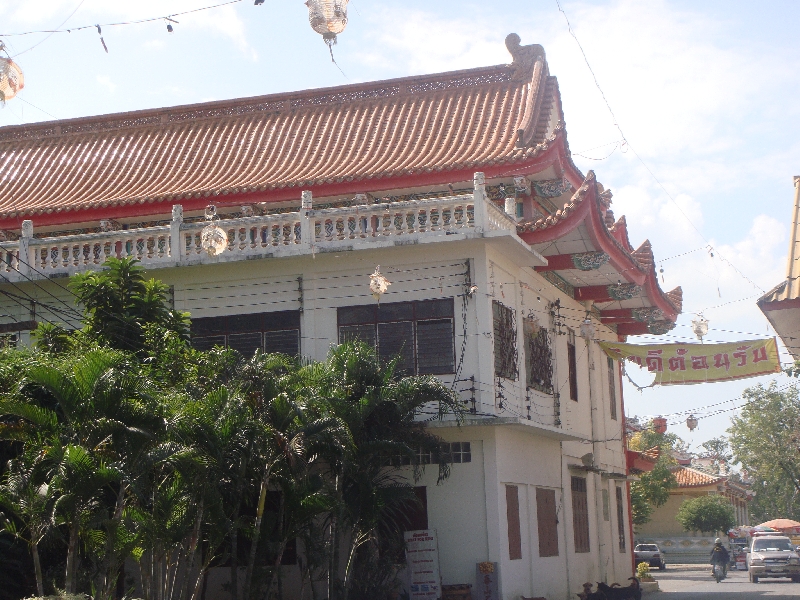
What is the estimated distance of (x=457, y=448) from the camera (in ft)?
57.3

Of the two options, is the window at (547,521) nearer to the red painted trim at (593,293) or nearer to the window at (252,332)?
the red painted trim at (593,293)

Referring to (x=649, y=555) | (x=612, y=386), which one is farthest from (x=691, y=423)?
(x=649, y=555)

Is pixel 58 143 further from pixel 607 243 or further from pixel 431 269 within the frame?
pixel 607 243

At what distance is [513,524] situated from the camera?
1783 cm

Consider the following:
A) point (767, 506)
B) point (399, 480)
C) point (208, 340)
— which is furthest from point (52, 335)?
point (767, 506)

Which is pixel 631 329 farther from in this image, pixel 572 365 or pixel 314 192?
pixel 314 192

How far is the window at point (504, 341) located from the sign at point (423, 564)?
9.39 ft

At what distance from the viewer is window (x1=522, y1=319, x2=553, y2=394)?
19453 millimetres

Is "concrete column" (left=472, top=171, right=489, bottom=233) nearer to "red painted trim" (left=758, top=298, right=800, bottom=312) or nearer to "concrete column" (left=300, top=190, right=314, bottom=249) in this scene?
"concrete column" (left=300, top=190, right=314, bottom=249)

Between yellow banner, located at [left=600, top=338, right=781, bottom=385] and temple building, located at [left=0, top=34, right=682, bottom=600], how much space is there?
1913 mm

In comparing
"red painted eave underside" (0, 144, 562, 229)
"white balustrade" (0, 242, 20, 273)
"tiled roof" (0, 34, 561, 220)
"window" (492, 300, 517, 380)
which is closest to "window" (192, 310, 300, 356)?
"red painted eave underside" (0, 144, 562, 229)

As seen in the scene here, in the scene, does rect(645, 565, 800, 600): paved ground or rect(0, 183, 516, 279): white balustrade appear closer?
rect(0, 183, 516, 279): white balustrade

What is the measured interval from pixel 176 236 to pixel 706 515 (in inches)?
1503

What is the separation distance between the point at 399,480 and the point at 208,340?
4.27 meters
